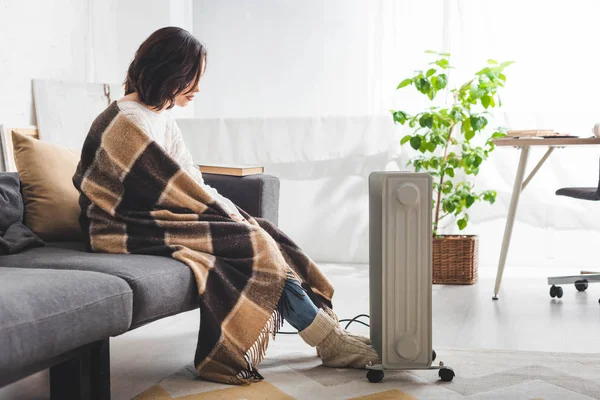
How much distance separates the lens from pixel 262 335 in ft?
6.58

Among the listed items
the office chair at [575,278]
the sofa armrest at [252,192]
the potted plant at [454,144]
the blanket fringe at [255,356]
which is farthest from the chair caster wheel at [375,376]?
the potted plant at [454,144]

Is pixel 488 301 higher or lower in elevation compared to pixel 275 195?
lower

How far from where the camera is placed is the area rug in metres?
1.87

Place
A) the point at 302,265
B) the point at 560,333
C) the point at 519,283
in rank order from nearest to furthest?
the point at 302,265
the point at 560,333
the point at 519,283

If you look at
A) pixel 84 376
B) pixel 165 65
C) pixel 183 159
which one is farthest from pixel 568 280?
pixel 84 376

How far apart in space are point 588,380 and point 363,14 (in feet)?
9.97

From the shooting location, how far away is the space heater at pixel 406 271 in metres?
1.98

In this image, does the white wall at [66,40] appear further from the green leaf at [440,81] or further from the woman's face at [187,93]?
the green leaf at [440,81]

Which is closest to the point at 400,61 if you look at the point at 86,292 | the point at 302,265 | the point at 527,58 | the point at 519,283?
the point at 527,58

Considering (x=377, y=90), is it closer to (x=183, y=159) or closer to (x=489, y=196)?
(x=489, y=196)

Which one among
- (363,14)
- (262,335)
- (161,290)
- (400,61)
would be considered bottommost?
(262,335)

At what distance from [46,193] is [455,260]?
220 centimetres

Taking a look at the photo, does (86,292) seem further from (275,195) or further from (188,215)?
Answer: (275,195)

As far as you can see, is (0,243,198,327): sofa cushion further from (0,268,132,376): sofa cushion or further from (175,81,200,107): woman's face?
(175,81,200,107): woman's face
